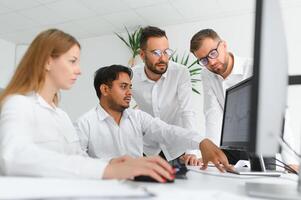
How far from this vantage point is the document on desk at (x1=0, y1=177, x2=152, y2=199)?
55 cm

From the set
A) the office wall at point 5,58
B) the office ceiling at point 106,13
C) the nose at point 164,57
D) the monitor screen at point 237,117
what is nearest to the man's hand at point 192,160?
the monitor screen at point 237,117

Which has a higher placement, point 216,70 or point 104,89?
point 216,70

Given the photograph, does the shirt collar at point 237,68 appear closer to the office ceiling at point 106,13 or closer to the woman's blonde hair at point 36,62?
the woman's blonde hair at point 36,62

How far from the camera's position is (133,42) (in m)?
4.45

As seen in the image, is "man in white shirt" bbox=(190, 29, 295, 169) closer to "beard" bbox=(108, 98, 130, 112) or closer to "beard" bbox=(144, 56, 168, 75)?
"beard" bbox=(144, 56, 168, 75)

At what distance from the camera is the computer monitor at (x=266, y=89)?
0.64 meters

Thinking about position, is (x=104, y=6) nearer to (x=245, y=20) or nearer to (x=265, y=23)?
(x=245, y=20)

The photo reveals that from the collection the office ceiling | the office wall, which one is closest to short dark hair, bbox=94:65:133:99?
the office ceiling

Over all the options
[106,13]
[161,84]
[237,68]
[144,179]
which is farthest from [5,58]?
[144,179]

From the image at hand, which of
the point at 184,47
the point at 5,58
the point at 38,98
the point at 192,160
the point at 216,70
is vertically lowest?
the point at 192,160

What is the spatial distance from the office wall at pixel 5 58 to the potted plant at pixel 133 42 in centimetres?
216

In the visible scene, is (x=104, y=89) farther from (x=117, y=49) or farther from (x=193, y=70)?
(x=117, y=49)

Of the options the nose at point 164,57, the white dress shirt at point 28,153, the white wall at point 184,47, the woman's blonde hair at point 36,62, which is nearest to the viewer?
the white dress shirt at point 28,153

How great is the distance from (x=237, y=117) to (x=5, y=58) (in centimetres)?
512
